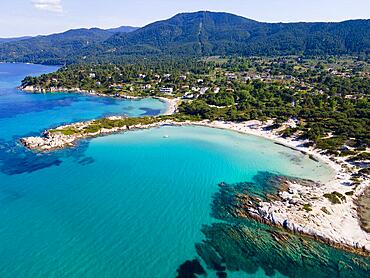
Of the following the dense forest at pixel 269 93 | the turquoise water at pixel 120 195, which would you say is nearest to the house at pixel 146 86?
the dense forest at pixel 269 93

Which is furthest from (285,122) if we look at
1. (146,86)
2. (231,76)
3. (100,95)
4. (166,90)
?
(231,76)

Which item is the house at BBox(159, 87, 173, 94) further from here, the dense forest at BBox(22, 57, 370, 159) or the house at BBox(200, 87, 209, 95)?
the house at BBox(200, 87, 209, 95)

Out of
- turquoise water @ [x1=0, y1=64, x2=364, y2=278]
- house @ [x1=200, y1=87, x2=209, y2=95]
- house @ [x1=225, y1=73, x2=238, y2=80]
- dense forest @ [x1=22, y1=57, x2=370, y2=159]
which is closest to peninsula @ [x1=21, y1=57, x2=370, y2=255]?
dense forest @ [x1=22, y1=57, x2=370, y2=159]

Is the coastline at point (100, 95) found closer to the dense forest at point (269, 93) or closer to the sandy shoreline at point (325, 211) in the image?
the dense forest at point (269, 93)

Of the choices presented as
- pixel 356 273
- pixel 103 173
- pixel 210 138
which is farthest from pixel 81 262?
pixel 210 138

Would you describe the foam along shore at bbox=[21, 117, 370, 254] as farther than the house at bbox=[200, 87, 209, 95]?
No

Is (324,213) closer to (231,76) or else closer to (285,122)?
(285,122)

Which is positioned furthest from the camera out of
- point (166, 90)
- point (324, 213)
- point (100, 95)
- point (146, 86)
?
point (146, 86)

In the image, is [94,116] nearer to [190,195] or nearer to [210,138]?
[210,138]
